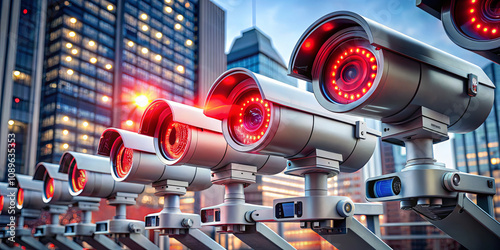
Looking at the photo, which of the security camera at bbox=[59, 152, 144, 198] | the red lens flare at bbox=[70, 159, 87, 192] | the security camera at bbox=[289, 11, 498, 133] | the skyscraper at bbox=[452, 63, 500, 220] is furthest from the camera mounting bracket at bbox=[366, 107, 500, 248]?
the red lens flare at bbox=[70, 159, 87, 192]

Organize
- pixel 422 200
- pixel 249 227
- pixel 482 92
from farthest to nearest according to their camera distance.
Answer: pixel 249 227, pixel 482 92, pixel 422 200

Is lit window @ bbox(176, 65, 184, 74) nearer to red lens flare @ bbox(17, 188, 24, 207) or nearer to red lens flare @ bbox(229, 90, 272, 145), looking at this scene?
red lens flare @ bbox(17, 188, 24, 207)

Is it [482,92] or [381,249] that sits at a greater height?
[482,92]

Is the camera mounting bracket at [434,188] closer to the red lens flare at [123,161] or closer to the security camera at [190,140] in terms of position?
the security camera at [190,140]

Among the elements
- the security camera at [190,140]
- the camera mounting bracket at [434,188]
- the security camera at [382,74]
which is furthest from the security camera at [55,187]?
the camera mounting bracket at [434,188]

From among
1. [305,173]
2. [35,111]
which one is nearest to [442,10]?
[305,173]

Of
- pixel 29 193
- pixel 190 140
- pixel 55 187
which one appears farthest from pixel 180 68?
pixel 190 140

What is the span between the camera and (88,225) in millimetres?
5590

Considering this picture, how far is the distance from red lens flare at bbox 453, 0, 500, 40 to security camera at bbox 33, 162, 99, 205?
188 inches

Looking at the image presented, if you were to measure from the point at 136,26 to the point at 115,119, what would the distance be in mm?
2248

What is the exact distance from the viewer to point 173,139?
3.65 meters

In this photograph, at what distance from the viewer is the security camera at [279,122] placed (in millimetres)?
2609

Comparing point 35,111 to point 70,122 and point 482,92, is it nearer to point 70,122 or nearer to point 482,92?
point 70,122

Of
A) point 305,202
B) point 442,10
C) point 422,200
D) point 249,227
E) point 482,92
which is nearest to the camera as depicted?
point 442,10
